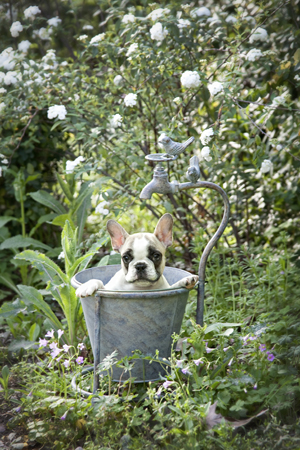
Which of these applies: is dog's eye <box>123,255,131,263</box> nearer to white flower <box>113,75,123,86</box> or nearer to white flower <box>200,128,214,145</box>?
white flower <box>200,128,214,145</box>

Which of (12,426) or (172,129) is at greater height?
(172,129)

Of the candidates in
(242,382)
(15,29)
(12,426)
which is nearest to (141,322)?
(242,382)

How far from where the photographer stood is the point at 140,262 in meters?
2.37

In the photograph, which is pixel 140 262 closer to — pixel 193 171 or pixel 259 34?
pixel 193 171

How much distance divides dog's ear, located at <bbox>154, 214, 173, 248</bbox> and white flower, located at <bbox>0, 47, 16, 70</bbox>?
1.97 meters

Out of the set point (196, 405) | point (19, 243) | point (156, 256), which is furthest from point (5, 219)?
point (196, 405)

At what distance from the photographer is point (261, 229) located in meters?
4.33

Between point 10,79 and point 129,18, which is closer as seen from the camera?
point 129,18

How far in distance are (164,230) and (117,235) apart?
283mm

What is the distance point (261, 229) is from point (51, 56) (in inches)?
98.5

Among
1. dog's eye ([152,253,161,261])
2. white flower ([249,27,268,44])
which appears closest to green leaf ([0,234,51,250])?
dog's eye ([152,253,161,261])

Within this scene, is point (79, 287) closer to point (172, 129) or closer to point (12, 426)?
point (12, 426)

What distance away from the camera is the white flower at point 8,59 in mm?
3580

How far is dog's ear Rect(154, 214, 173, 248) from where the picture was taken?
2.56 meters
